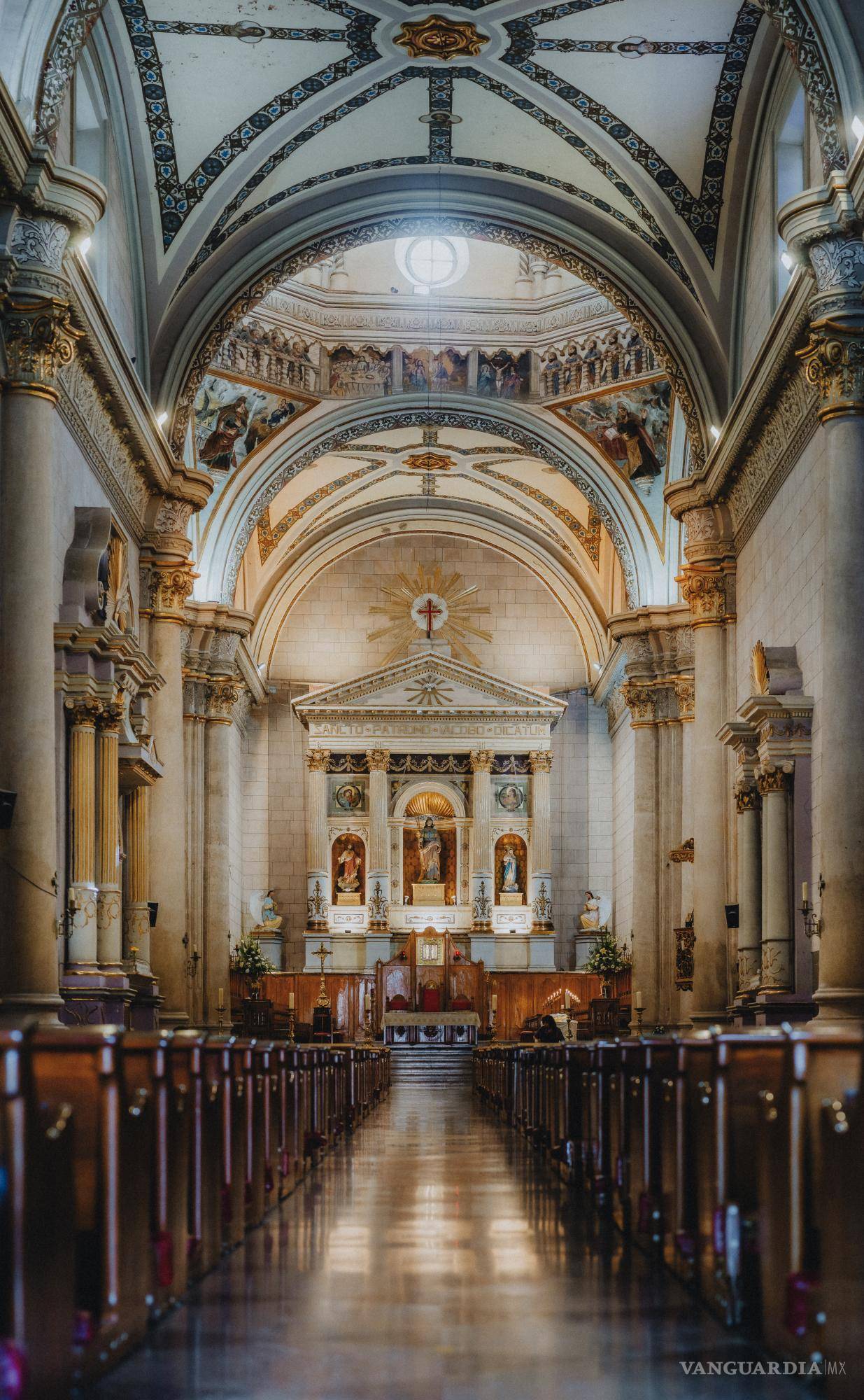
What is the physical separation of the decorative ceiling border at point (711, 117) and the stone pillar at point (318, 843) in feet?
54.2

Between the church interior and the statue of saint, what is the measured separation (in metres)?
0.07

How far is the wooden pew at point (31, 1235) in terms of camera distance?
3.34 metres

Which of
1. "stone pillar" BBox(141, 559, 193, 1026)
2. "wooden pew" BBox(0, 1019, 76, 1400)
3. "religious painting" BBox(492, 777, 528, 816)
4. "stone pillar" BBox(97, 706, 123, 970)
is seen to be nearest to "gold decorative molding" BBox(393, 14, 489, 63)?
"stone pillar" BBox(141, 559, 193, 1026)

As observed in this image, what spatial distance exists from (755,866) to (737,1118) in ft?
36.8

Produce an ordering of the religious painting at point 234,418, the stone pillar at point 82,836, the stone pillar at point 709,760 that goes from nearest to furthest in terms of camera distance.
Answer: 1. the stone pillar at point 82,836
2. the stone pillar at point 709,760
3. the religious painting at point 234,418

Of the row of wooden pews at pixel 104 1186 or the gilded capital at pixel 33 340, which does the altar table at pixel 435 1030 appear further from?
the row of wooden pews at pixel 104 1186

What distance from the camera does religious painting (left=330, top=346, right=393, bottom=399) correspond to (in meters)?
25.7

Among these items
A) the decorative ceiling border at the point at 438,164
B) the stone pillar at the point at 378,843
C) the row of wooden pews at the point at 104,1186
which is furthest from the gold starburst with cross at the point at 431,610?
the row of wooden pews at the point at 104,1186

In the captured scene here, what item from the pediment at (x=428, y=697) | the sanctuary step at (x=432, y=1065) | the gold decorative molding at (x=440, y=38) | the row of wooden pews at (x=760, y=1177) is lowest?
the sanctuary step at (x=432, y=1065)

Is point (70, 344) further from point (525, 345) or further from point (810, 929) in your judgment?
point (525, 345)

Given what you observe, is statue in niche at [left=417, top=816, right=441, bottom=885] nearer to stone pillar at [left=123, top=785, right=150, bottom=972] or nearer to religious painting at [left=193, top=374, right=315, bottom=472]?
religious painting at [left=193, top=374, right=315, bottom=472]

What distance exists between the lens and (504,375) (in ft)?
84.9

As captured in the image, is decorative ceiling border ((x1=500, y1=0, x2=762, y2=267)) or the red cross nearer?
decorative ceiling border ((x1=500, y1=0, x2=762, y2=267))

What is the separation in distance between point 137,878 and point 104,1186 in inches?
494
